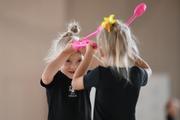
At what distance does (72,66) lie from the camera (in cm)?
116

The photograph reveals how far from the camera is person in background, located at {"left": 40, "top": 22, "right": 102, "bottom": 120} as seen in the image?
1069mm

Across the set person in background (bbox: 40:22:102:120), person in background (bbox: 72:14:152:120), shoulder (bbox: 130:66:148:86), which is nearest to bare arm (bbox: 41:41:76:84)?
person in background (bbox: 40:22:102:120)

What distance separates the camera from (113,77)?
889 millimetres

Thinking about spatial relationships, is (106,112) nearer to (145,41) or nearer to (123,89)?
(123,89)

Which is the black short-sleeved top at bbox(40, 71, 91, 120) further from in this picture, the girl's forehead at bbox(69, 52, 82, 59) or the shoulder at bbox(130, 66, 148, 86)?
the shoulder at bbox(130, 66, 148, 86)

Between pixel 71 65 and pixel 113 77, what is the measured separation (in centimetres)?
31

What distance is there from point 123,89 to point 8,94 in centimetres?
112

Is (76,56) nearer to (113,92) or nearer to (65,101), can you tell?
(65,101)

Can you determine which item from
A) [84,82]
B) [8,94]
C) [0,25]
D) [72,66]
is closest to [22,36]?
[0,25]

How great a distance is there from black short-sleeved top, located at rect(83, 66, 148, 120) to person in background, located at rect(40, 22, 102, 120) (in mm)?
181

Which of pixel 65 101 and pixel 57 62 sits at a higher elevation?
pixel 57 62

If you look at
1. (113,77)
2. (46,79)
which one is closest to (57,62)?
(46,79)

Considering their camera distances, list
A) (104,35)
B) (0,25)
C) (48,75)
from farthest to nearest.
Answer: (0,25), (48,75), (104,35)

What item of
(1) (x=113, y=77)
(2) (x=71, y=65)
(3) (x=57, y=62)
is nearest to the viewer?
(1) (x=113, y=77)
